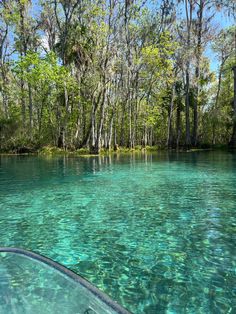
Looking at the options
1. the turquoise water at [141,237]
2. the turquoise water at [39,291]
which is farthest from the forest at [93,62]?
the turquoise water at [39,291]

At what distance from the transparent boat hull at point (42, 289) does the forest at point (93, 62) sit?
23353 mm

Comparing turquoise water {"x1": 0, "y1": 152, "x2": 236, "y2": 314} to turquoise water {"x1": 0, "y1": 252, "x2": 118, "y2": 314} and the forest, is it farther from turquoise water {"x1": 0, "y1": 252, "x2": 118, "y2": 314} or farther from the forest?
the forest

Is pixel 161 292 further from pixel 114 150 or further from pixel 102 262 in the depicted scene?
pixel 114 150

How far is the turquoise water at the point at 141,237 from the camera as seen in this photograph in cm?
304

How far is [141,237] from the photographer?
4.71m

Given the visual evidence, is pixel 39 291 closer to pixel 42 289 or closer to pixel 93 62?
pixel 42 289

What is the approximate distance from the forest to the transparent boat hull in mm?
23353

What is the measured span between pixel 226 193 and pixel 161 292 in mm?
5597

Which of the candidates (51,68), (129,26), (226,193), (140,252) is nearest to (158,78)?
(129,26)

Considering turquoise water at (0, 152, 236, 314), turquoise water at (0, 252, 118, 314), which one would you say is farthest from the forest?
turquoise water at (0, 252, 118, 314)

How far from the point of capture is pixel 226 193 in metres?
8.06

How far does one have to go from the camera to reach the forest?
25922mm

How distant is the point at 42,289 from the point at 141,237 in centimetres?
296

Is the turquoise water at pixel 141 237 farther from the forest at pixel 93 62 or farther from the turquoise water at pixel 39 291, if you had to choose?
the forest at pixel 93 62
